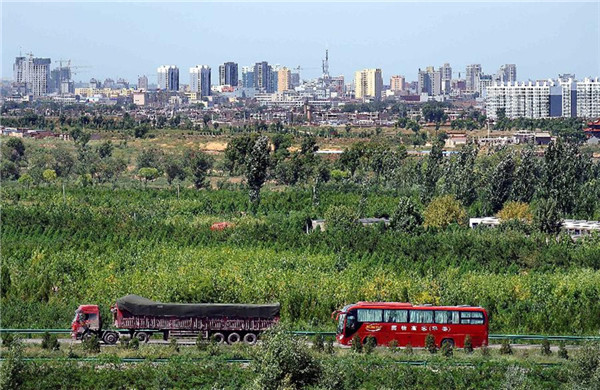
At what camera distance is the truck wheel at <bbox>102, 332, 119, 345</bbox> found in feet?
75.0

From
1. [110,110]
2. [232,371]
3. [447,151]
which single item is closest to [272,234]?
[232,371]

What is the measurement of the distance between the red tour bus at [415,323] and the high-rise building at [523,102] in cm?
10305

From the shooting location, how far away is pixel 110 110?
128375 millimetres

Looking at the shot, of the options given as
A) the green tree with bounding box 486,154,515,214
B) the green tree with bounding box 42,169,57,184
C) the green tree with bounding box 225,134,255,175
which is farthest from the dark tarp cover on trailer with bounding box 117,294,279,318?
the green tree with bounding box 42,169,57,184

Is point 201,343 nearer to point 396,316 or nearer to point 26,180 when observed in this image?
point 396,316

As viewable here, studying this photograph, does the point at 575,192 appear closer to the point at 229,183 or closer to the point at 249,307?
the point at 229,183

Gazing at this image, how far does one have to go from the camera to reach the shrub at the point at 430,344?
2242cm

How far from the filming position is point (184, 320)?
914 inches

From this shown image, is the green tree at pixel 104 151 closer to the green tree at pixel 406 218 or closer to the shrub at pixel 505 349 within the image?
the green tree at pixel 406 218

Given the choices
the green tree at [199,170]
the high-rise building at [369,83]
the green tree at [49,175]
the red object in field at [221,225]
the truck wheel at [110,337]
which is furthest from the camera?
the high-rise building at [369,83]

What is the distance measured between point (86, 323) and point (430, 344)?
7.73 metres

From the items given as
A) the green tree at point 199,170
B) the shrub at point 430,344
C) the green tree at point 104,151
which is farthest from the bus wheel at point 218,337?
the green tree at point 104,151

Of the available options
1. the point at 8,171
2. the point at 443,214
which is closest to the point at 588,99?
the point at 8,171

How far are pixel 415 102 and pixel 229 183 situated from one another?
349 ft
